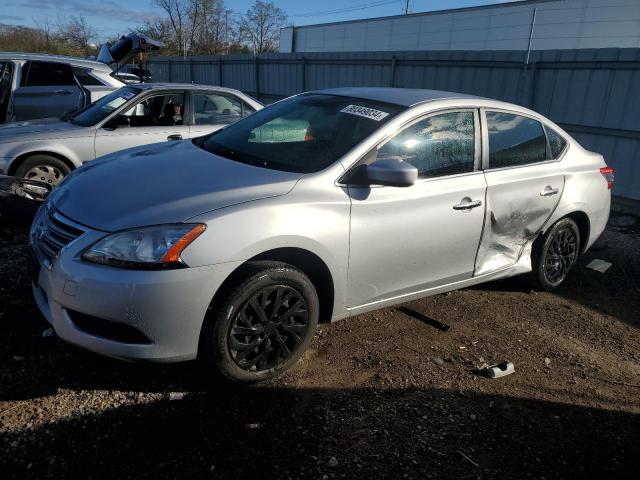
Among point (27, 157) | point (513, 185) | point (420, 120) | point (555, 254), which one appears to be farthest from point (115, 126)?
point (555, 254)

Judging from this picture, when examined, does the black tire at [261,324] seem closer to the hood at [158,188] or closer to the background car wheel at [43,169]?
the hood at [158,188]

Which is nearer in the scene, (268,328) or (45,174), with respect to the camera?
(268,328)

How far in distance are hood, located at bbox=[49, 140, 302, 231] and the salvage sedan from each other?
8.63 feet

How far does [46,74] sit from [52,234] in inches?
265

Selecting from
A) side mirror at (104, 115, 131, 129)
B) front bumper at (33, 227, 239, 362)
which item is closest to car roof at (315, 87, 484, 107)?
front bumper at (33, 227, 239, 362)

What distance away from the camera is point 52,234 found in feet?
9.14

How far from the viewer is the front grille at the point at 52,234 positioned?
8.79 ft

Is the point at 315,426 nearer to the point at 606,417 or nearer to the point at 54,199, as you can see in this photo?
the point at 606,417

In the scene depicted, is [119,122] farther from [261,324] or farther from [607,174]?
[607,174]

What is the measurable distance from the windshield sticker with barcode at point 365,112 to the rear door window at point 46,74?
21.5 ft

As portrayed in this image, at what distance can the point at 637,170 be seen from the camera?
725 centimetres

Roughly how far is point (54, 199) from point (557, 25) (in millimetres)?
20529

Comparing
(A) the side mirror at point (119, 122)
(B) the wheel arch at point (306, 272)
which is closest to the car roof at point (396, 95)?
(B) the wheel arch at point (306, 272)

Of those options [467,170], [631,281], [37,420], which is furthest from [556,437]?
[631,281]
